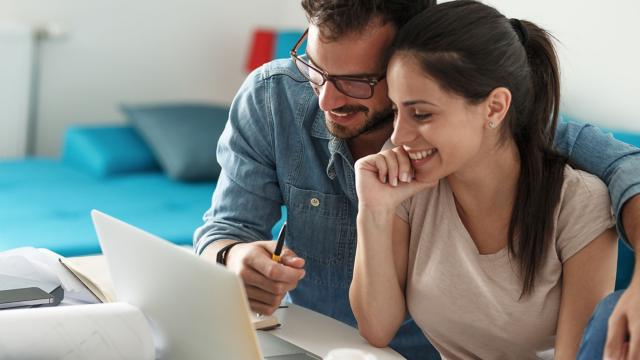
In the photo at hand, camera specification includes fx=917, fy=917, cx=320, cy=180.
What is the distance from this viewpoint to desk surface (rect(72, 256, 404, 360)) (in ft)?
4.31

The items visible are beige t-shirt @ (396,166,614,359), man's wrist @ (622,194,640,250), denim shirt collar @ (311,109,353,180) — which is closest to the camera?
man's wrist @ (622,194,640,250)

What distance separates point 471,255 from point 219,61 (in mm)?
2841

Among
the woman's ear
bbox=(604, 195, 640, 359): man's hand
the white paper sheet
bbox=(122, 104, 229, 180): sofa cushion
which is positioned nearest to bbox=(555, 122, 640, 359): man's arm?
bbox=(604, 195, 640, 359): man's hand

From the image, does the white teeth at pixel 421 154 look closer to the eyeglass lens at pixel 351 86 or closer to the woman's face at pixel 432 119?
the woman's face at pixel 432 119

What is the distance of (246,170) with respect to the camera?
5.49ft

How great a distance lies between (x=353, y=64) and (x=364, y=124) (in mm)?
123

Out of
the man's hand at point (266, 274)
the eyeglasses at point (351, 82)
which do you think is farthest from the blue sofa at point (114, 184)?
the man's hand at point (266, 274)

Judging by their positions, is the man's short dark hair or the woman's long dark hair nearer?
the woman's long dark hair

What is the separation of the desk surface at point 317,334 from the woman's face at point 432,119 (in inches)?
11.0

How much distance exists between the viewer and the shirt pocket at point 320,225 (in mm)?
1657

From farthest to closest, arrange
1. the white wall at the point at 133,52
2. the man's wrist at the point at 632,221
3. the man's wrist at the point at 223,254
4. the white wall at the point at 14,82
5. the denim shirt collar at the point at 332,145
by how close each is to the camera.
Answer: the white wall at the point at 133,52 → the white wall at the point at 14,82 → the denim shirt collar at the point at 332,145 → the man's wrist at the point at 223,254 → the man's wrist at the point at 632,221

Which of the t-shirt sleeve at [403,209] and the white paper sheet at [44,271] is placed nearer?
the white paper sheet at [44,271]

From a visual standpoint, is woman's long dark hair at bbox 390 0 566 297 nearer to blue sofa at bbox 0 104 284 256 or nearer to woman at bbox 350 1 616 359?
woman at bbox 350 1 616 359

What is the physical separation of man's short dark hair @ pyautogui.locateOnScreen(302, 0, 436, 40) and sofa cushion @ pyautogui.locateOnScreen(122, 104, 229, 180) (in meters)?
1.87
